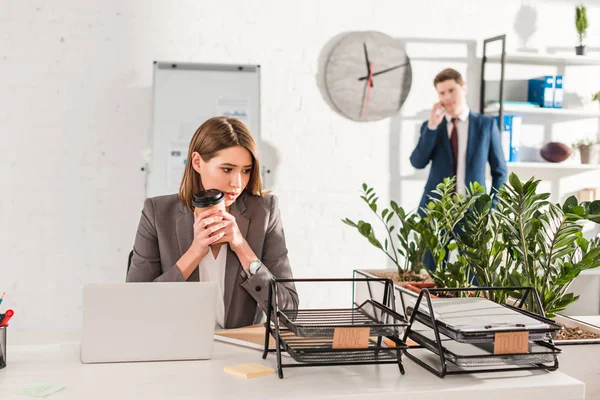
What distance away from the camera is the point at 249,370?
1197 millimetres

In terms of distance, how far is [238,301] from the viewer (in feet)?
6.38

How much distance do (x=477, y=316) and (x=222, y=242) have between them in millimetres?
835

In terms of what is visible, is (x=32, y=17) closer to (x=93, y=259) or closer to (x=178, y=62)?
(x=178, y=62)

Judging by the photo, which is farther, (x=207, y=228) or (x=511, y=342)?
(x=207, y=228)

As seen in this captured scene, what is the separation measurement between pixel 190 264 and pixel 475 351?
0.86 metres

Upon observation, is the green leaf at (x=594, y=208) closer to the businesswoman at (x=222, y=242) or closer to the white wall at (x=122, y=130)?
the businesswoman at (x=222, y=242)

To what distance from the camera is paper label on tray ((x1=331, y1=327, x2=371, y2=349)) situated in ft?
3.86

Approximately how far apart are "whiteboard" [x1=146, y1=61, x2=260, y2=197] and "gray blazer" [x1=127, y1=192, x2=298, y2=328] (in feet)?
5.31

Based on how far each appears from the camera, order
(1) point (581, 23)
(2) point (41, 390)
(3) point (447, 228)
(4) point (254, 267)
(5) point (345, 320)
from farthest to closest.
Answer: (1) point (581, 23)
(3) point (447, 228)
(4) point (254, 267)
(5) point (345, 320)
(2) point (41, 390)

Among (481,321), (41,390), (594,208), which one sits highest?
(594,208)

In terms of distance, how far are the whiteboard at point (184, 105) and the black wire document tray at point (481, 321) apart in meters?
2.48

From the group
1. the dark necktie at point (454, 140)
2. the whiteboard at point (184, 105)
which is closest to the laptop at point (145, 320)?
the whiteboard at point (184, 105)

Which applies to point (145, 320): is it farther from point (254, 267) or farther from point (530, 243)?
point (530, 243)

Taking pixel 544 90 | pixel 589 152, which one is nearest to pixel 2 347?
pixel 544 90
